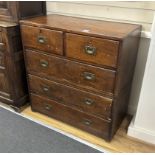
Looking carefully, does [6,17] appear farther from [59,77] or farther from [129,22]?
[129,22]

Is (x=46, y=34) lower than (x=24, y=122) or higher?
higher

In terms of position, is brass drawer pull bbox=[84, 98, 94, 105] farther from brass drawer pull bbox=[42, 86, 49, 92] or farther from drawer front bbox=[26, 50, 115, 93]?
brass drawer pull bbox=[42, 86, 49, 92]

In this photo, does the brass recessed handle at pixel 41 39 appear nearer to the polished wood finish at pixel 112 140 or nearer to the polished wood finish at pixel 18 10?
the polished wood finish at pixel 18 10

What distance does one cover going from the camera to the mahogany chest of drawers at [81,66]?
134 centimetres

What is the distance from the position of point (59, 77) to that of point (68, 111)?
34 centimetres

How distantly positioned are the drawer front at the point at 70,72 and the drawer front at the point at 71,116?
0.28 metres

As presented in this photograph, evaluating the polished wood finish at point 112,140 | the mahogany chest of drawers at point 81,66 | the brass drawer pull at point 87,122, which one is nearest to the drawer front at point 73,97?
the mahogany chest of drawers at point 81,66

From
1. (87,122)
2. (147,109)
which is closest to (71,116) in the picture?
(87,122)

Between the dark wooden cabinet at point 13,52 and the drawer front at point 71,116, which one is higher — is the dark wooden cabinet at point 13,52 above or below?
above

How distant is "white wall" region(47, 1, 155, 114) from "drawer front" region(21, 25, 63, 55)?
0.48 meters

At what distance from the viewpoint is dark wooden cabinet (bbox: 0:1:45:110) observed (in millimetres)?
1682

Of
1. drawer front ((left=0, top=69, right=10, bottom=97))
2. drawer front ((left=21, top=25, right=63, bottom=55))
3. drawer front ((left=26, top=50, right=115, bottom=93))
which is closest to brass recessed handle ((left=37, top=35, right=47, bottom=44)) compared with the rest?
drawer front ((left=21, top=25, right=63, bottom=55))

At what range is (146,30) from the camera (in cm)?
162

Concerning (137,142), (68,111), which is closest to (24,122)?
(68,111)
